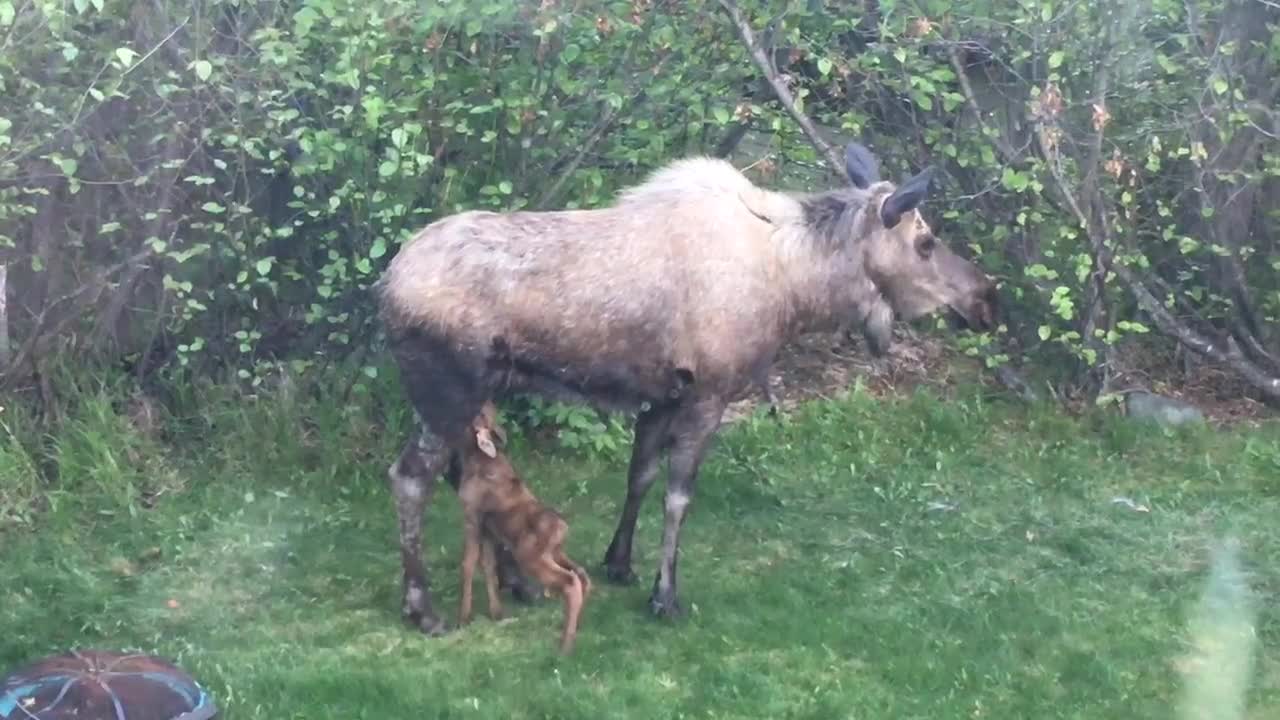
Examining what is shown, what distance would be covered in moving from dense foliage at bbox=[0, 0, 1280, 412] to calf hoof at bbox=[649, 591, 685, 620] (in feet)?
7.05

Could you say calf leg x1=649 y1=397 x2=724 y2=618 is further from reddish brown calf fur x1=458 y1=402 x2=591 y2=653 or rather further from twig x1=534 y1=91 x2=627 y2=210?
twig x1=534 y1=91 x2=627 y2=210

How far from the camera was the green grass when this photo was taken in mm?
5340

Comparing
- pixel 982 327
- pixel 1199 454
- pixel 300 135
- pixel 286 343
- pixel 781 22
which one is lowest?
pixel 1199 454

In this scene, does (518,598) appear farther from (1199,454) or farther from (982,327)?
(1199,454)

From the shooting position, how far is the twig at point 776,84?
22.6 ft

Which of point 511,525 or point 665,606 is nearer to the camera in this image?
point 511,525

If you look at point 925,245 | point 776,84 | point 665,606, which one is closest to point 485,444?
point 665,606

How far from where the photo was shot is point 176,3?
700cm

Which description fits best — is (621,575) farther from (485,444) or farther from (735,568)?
(485,444)

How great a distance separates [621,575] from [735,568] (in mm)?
512

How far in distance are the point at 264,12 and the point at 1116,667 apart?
182 inches

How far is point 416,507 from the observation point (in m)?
5.77

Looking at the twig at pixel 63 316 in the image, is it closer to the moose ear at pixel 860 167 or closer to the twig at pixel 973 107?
the moose ear at pixel 860 167

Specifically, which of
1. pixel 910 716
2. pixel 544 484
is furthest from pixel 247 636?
pixel 910 716
